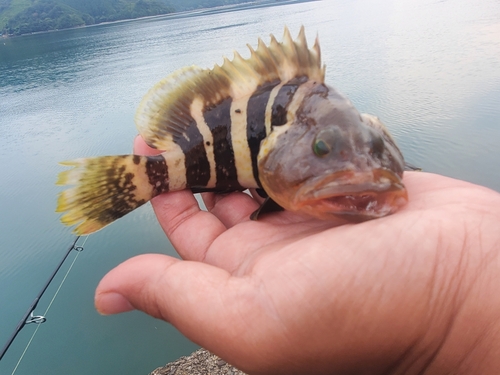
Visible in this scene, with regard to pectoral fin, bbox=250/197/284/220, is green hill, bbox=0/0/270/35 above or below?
above

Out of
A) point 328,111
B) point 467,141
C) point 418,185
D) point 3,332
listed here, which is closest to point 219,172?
point 328,111

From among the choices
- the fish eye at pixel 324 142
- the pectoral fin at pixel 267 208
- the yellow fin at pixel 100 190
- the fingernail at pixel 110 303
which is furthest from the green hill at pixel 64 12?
the fish eye at pixel 324 142

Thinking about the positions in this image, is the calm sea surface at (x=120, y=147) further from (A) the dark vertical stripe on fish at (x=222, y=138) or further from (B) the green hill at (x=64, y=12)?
(B) the green hill at (x=64, y=12)

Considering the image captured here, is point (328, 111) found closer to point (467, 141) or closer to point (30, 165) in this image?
point (467, 141)

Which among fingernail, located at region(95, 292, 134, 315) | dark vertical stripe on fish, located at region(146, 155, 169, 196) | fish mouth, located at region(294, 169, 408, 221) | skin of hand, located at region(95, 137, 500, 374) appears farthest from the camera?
dark vertical stripe on fish, located at region(146, 155, 169, 196)

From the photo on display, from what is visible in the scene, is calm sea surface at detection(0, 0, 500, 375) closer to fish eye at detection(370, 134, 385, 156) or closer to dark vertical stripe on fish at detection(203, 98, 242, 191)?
dark vertical stripe on fish at detection(203, 98, 242, 191)

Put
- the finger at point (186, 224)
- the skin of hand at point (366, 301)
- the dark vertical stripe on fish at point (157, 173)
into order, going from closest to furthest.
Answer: the skin of hand at point (366, 301) → the finger at point (186, 224) → the dark vertical stripe on fish at point (157, 173)

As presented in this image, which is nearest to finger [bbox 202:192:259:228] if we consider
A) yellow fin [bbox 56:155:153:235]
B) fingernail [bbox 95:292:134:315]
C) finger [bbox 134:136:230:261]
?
finger [bbox 134:136:230:261]
